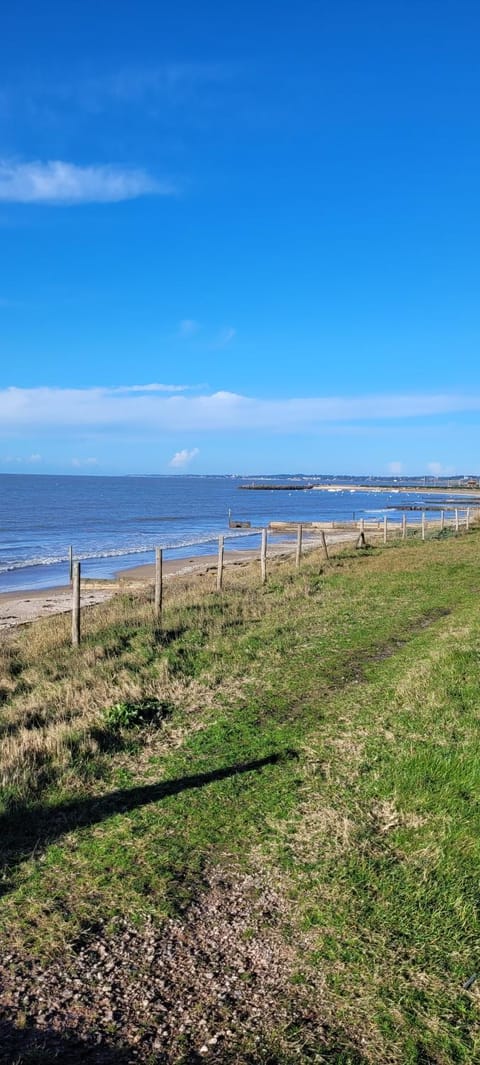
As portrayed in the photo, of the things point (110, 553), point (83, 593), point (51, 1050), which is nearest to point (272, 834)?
point (51, 1050)

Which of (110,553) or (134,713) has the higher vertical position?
(134,713)

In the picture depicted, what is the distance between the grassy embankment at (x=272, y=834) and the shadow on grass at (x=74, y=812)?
0.02 m

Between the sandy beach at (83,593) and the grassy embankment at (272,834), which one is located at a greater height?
the grassy embankment at (272,834)

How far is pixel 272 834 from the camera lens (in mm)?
6117

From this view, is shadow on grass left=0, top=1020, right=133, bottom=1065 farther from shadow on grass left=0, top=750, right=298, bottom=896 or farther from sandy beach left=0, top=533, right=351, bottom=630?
sandy beach left=0, top=533, right=351, bottom=630

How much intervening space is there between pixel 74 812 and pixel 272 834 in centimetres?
196

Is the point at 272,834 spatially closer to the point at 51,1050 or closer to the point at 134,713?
the point at 51,1050

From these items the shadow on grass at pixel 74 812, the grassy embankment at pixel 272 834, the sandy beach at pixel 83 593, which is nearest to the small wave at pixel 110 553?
the sandy beach at pixel 83 593

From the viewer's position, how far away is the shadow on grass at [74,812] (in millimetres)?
6164

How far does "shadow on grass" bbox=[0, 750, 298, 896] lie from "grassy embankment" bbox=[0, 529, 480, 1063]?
2 centimetres

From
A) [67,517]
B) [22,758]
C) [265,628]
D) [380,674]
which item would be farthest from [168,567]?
[67,517]

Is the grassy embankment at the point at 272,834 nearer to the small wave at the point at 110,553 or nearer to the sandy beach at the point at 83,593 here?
the sandy beach at the point at 83,593

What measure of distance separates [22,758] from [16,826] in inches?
58.7

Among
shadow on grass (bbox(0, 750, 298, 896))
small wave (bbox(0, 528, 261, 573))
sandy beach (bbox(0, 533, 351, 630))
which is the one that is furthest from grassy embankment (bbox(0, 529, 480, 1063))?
small wave (bbox(0, 528, 261, 573))
